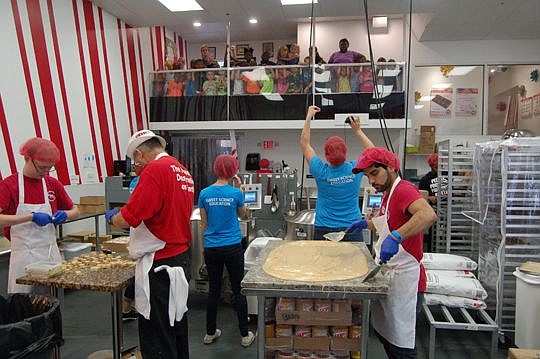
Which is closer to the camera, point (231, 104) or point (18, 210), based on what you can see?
point (18, 210)

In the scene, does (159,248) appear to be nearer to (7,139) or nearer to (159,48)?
(7,139)

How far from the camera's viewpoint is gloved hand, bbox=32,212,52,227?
2449mm

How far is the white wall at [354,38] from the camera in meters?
7.19

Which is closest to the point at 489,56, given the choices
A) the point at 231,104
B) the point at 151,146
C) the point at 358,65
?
the point at 358,65

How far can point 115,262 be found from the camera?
7.89 ft

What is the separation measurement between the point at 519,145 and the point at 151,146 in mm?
2649

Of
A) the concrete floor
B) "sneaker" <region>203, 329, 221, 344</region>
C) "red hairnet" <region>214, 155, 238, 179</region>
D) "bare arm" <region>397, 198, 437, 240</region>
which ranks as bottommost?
the concrete floor

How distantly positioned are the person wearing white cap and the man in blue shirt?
3.64ft

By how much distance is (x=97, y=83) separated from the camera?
5.52 metres

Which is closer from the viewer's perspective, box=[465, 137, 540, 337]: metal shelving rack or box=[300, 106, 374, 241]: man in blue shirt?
box=[300, 106, 374, 241]: man in blue shirt

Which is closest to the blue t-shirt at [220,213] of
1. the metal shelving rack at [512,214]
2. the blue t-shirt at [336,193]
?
the blue t-shirt at [336,193]

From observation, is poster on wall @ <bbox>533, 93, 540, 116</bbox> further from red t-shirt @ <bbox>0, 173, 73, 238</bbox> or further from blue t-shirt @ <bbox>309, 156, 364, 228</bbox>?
red t-shirt @ <bbox>0, 173, 73, 238</bbox>

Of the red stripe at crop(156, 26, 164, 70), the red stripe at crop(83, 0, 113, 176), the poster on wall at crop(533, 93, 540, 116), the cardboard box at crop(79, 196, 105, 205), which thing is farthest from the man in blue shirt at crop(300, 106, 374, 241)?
the poster on wall at crop(533, 93, 540, 116)

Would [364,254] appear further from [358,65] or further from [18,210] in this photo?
[358,65]
